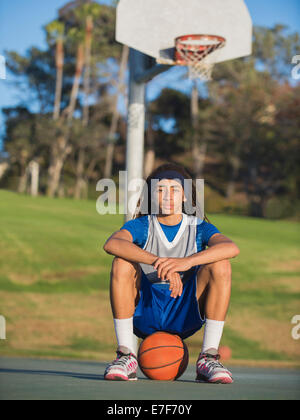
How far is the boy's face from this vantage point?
4613 mm

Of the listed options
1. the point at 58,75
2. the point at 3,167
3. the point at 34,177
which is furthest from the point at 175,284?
the point at 58,75

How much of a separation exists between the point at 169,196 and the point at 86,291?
11.6 meters

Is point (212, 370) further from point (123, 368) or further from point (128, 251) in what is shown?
point (128, 251)

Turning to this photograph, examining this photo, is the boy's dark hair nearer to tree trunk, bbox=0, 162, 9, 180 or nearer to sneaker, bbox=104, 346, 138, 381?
sneaker, bbox=104, 346, 138, 381

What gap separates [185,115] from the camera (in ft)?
141

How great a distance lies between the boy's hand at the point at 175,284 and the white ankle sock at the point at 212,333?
1.18 feet

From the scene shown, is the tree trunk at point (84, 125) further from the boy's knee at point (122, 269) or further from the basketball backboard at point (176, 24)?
the boy's knee at point (122, 269)

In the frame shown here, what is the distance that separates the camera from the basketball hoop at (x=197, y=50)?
23.7ft

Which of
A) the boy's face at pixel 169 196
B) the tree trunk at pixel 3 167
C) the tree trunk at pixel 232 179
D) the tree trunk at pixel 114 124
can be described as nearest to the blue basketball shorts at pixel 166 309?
the boy's face at pixel 169 196

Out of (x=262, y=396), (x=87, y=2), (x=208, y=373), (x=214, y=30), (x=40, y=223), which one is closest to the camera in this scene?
(x=262, y=396)

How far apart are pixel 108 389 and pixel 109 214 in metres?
28.7

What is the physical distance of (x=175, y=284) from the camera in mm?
4145

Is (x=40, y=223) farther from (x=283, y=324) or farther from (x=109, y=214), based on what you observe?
(x=283, y=324)

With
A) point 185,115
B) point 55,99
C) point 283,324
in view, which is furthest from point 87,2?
point 283,324
